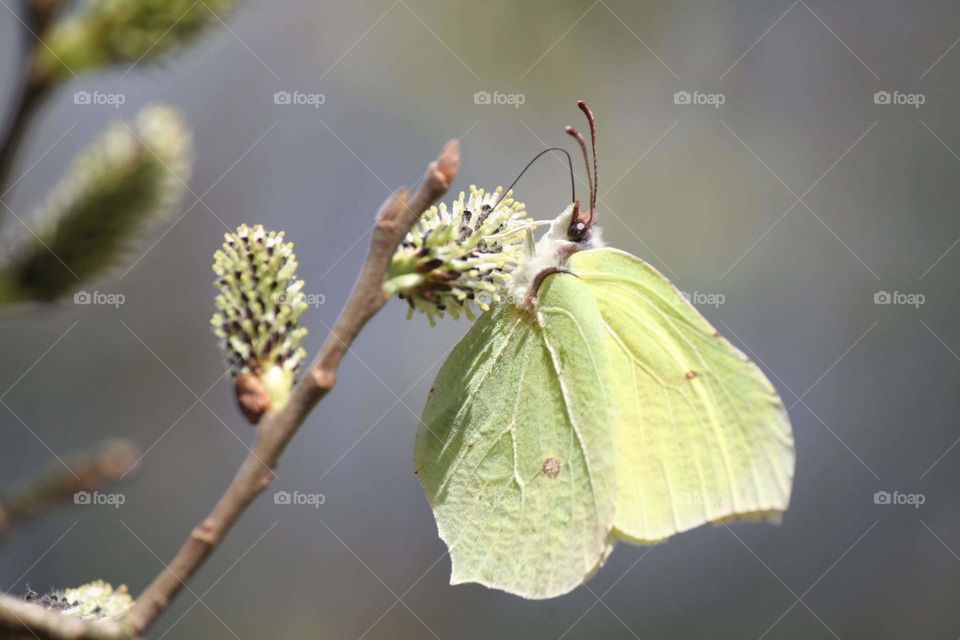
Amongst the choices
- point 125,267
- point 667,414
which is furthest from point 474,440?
point 125,267

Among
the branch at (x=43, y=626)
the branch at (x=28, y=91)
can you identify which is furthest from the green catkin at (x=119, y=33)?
Answer: the branch at (x=43, y=626)

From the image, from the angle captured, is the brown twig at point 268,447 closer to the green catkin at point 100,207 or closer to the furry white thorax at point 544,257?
the green catkin at point 100,207

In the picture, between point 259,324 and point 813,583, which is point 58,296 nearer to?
point 259,324

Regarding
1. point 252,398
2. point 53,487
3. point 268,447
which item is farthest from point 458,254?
point 53,487

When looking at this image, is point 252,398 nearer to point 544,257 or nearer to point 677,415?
point 544,257

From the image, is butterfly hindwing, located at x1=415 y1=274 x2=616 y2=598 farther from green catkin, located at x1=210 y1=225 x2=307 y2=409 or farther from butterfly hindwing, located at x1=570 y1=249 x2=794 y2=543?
green catkin, located at x1=210 y1=225 x2=307 y2=409

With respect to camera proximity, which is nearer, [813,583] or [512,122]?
[813,583]
